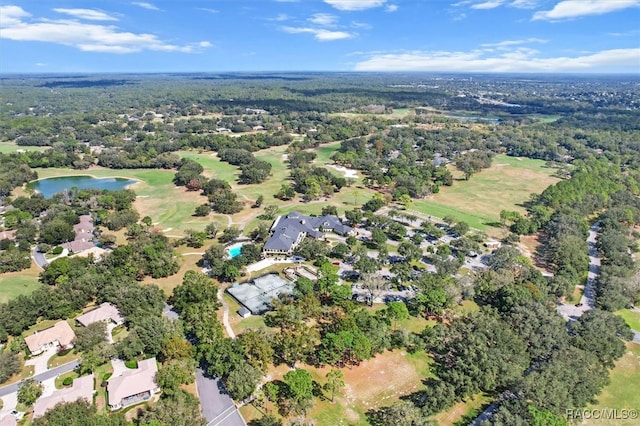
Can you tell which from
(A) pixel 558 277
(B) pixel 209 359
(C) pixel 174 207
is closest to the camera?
(B) pixel 209 359

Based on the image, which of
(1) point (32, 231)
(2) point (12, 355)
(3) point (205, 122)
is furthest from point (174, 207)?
(3) point (205, 122)

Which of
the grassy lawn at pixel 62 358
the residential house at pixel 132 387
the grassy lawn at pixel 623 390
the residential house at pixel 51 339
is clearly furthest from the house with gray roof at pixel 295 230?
the grassy lawn at pixel 623 390

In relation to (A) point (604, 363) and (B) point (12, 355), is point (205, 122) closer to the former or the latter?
(B) point (12, 355)

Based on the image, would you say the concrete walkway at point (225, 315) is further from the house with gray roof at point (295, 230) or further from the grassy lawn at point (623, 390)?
the grassy lawn at point (623, 390)

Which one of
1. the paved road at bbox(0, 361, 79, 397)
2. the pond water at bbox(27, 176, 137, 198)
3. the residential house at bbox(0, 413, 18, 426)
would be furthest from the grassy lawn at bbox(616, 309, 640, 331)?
the pond water at bbox(27, 176, 137, 198)

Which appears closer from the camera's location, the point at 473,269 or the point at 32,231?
the point at 473,269

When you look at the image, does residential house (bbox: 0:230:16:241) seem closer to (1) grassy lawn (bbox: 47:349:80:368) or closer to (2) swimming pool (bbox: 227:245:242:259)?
(1) grassy lawn (bbox: 47:349:80:368)
